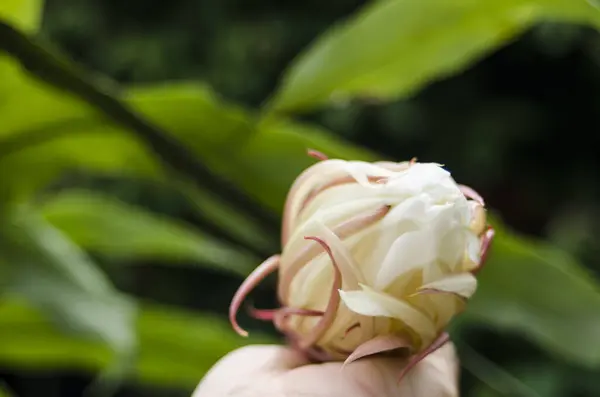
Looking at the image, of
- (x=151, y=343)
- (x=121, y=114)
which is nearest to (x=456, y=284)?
(x=121, y=114)

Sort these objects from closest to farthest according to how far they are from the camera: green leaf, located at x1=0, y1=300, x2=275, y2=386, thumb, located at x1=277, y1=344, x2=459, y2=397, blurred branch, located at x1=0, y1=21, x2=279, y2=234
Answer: thumb, located at x1=277, y1=344, x2=459, y2=397 → blurred branch, located at x1=0, y1=21, x2=279, y2=234 → green leaf, located at x1=0, y1=300, x2=275, y2=386

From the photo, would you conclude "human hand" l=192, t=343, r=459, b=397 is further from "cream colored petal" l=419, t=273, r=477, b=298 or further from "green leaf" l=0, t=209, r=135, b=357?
"green leaf" l=0, t=209, r=135, b=357

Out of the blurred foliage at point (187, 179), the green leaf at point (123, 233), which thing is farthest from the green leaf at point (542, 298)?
the green leaf at point (123, 233)

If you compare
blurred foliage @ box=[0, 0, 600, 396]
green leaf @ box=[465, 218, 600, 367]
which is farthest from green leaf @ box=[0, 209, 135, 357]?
green leaf @ box=[465, 218, 600, 367]

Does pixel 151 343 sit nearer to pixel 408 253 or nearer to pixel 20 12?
pixel 20 12

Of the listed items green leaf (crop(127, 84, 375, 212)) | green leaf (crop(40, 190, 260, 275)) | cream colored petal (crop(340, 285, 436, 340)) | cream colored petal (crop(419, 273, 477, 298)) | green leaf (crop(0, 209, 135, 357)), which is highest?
cream colored petal (crop(419, 273, 477, 298))

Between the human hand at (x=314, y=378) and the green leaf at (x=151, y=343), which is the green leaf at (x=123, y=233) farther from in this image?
the human hand at (x=314, y=378)
